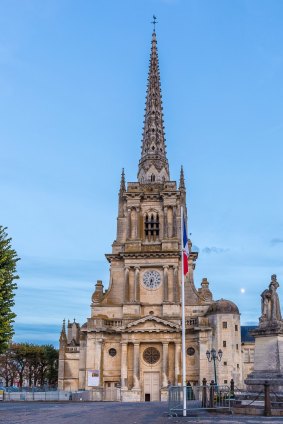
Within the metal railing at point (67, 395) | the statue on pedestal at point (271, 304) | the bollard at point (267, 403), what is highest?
the statue on pedestal at point (271, 304)

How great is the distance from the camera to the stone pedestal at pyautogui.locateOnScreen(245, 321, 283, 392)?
70.1 ft

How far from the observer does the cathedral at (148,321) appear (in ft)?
180

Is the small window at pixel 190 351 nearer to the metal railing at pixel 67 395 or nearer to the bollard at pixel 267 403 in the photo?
the metal railing at pixel 67 395

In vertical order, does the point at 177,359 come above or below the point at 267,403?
above

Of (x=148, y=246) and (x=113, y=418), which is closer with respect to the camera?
(x=113, y=418)

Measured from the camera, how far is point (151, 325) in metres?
56.2

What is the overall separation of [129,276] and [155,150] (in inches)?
828

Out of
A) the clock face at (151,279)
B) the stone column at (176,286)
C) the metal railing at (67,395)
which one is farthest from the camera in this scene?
the clock face at (151,279)

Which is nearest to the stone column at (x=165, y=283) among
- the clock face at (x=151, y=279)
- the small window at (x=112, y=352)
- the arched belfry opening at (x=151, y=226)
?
the clock face at (x=151, y=279)

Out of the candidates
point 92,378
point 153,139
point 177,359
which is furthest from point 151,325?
point 153,139

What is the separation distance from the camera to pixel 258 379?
21.6 m

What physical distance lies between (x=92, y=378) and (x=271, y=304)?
35.6m

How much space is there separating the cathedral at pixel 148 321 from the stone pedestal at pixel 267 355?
30.4 meters

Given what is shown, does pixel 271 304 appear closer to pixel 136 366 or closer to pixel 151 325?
pixel 151 325
